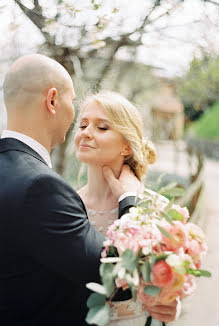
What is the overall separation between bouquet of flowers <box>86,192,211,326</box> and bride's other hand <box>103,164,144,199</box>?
0.69 meters

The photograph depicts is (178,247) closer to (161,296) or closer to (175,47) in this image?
(161,296)

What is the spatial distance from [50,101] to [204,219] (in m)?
7.82

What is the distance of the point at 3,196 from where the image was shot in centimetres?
168

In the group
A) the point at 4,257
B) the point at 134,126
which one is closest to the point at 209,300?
the point at 134,126

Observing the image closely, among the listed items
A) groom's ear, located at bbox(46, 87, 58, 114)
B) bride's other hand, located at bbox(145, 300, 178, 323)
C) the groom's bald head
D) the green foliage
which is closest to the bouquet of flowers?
bride's other hand, located at bbox(145, 300, 178, 323)

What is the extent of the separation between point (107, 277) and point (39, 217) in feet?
1.21

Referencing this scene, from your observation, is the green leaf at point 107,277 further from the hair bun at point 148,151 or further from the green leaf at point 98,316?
the hair bun at point 148,151

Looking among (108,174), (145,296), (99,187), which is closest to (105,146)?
(108,174)

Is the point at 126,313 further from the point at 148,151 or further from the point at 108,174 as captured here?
the point at 148,151

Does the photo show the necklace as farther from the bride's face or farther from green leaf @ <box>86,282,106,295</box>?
green leaf @ <box>86,282,106,295</box>

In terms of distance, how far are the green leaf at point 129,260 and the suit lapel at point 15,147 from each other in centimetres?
64

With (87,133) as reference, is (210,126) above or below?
below

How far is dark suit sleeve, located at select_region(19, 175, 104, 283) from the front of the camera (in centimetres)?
164

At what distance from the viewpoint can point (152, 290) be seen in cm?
156
